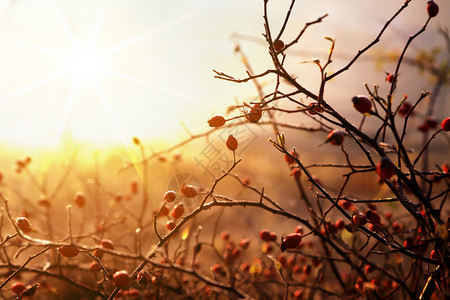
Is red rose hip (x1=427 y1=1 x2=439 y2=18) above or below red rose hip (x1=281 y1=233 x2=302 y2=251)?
above

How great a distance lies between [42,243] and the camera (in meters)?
0.84

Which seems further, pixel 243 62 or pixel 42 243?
pixel 243 62

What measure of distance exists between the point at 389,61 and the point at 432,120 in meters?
1.27

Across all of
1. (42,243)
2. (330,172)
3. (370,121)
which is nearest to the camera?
(42,243)

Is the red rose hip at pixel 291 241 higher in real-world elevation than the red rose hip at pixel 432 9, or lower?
lower

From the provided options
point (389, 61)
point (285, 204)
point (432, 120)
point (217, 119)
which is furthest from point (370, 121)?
point (217, 119)

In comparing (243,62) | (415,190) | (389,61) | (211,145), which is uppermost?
(389,61)

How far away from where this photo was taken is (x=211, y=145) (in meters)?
1.65

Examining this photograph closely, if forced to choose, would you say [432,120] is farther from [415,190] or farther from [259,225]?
[259,225]

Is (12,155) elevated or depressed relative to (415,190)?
elevated

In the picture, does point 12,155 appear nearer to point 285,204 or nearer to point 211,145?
point 285,204

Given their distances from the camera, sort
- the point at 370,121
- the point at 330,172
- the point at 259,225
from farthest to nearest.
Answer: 1. the point at 370,121
2. the point at 330,172
3. the point at 259,225

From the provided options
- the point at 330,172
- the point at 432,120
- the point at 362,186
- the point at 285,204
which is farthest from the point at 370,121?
the point at 432,120

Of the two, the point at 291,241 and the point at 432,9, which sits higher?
the point at 432,9
